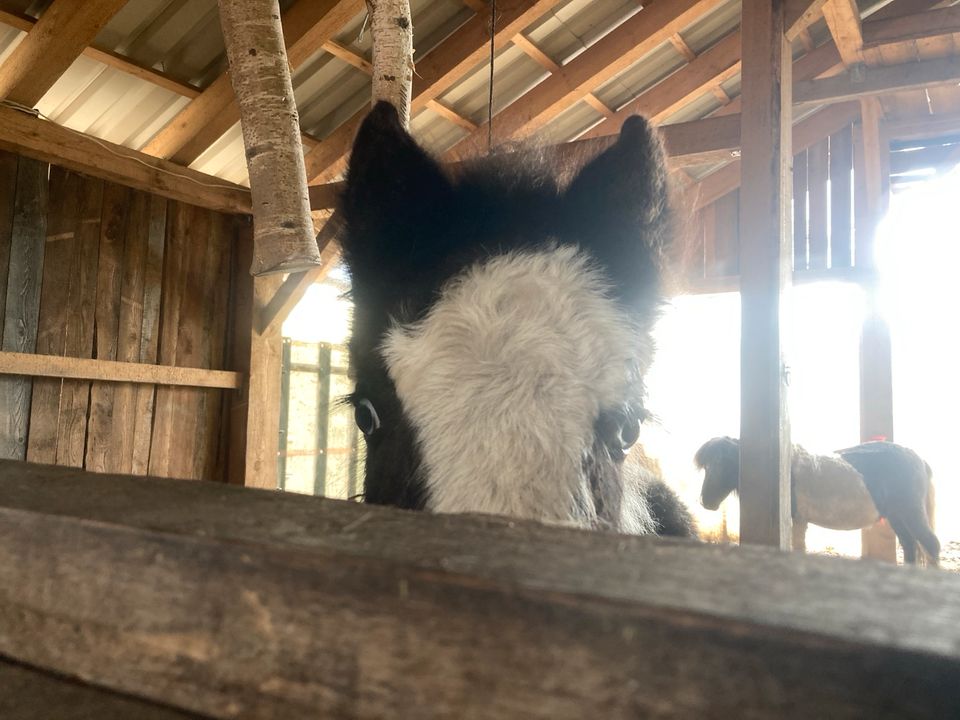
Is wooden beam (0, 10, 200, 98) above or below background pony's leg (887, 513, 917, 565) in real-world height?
above

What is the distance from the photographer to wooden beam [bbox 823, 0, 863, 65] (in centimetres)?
444

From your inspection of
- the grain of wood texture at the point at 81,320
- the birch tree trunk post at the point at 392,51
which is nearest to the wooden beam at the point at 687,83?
the grain of wood texture at the point at 81,320

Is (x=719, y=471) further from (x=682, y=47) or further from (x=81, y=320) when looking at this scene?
(x=81, y=320)

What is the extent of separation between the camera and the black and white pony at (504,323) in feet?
3.61

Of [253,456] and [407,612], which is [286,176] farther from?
[253,456]

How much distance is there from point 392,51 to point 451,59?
127 inches

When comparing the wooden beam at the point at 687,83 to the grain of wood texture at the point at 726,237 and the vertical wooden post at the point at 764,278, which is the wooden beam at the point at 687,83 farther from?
the vertical wooden post at the point at 764,278

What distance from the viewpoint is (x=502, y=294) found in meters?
1.31

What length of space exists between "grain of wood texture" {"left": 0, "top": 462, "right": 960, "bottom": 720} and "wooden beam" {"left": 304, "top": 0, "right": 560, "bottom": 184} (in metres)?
4.22

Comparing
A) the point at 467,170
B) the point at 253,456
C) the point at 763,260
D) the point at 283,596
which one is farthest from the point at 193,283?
the point at 283,596

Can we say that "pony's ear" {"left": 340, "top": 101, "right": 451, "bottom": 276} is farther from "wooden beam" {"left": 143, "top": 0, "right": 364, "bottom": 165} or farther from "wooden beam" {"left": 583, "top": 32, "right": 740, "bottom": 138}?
"wooden beam" {"left": 583, "top": 32, "right": 740, "bottom": 138}

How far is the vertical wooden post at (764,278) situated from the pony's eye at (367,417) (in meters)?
1.28

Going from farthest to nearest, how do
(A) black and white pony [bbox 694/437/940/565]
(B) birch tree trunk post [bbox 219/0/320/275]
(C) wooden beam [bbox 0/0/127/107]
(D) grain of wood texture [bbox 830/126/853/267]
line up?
(D) grain of wood texture [bbox 830/126/853/267]
(A) black and white pony [bbox 694/437/940/565]
(C) wooden beam [bbox 0/0/127/107]
(B) birch tree trunk post [bbox 219/0/320/275]

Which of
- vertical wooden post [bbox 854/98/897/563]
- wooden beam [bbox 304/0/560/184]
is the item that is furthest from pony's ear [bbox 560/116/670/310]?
vertical wooden post [bbox 854/98/897/563]
